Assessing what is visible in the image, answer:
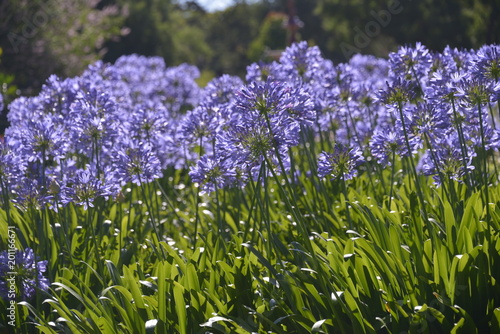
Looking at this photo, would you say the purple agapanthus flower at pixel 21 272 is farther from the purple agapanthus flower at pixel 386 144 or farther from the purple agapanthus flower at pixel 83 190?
the purple agapanthus flower at pixel 386 144

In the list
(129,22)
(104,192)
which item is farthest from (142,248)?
(129,22)

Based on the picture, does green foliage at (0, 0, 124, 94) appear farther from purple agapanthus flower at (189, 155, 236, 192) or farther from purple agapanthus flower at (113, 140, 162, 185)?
purple agapanthus flower at (189, 155, 236, 192)

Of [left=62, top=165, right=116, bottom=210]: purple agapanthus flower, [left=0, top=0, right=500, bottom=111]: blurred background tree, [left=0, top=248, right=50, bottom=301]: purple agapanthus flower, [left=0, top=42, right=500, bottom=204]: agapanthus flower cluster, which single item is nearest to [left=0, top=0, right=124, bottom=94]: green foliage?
[left=0, top=0, right=500, bottom=111]: blurred background tree

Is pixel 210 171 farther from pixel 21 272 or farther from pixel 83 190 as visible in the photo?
pixel 21 272

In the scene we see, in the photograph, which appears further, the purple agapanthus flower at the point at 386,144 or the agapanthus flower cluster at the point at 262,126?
the purple agapanthus flower at the point at 386,144

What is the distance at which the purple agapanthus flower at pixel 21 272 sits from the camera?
134 inches

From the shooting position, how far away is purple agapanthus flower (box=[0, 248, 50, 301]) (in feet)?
11.1

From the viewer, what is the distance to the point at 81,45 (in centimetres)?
1424

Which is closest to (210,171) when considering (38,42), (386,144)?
(386,144)

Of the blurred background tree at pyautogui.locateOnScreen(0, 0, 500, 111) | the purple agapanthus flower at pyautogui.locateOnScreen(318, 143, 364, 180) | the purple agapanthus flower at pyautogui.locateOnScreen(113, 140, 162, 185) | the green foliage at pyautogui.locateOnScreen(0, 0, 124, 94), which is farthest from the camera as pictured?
the blurred background tree at pyautogui.locateOnScreen(0, 0, 500, 111)

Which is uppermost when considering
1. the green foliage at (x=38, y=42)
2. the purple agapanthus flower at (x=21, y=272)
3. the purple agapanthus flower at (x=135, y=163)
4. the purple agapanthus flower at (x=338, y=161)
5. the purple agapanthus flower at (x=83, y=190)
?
the green foliage at (x=38, y=42)

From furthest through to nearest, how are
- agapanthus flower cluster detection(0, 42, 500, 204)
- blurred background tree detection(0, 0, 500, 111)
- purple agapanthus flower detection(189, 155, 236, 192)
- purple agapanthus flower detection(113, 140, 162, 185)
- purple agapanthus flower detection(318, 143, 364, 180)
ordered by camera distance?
blurred background tree detection(0, 0, 500, 111) < purple agapanthus flower detection(113, 140, 162, 185) < purple agapanthus flower detection(189, 155, 236, 192) < purple agapanthus flower detection(318, 143, 364, 180) < agapanthus flower cluster detection(0, 42, 500, 204)

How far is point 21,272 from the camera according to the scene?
11.1 ft

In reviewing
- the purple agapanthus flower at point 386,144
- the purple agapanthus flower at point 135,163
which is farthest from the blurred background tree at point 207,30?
the purple agapanthus flower at point 386,144
